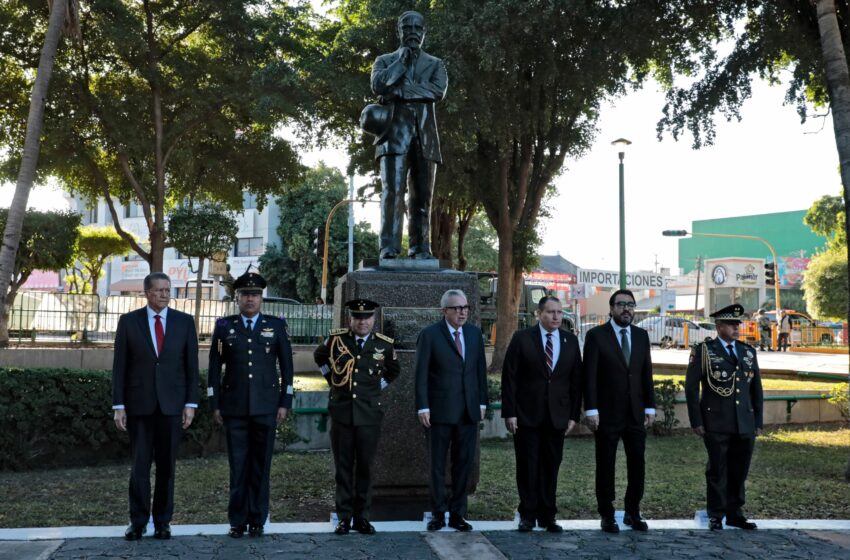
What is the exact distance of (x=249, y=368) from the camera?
5.91 metres

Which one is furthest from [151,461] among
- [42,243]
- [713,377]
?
[42,243]

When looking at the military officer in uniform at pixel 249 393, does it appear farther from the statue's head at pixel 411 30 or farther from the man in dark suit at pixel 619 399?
the statue's head at pixel 411 30

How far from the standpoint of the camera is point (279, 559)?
5.12 metres

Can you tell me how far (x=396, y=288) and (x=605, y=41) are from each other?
439 inches

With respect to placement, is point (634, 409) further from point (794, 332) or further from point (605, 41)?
point (794, 332)

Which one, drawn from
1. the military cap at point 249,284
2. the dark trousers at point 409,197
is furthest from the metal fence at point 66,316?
the military cap at point 249,284

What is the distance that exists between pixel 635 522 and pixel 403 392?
209cm

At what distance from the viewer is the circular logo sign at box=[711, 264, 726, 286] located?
51.4 m

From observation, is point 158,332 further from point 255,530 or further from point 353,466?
point 353,466

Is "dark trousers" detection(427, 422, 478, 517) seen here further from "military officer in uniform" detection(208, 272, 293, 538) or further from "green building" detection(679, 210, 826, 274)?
"green building" detection(679, 210, 826, 274)

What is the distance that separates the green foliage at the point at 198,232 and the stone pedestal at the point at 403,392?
57.5 ft

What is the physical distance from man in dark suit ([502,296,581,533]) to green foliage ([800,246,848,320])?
40191mm

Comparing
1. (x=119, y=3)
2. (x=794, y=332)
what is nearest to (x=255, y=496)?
(x=119, y=3)

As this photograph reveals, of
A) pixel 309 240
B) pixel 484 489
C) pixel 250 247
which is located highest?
pixel 250 247
